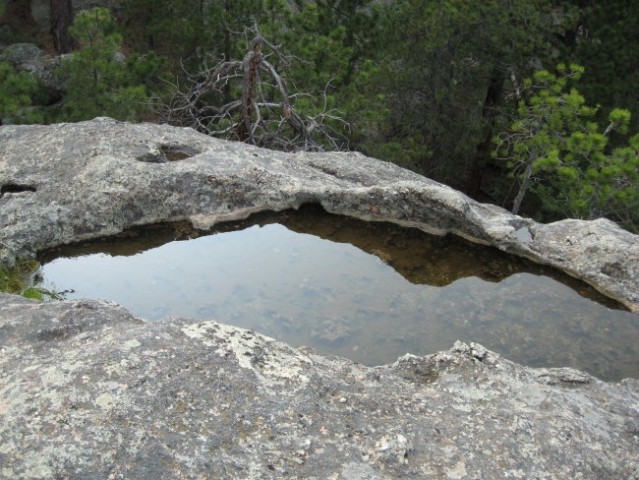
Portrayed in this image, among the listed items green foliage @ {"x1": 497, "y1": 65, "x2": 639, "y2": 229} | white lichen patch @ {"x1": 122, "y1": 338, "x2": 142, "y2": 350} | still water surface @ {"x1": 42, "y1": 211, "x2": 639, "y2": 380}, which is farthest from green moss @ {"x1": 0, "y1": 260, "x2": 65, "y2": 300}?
green foliage @ {"x1": 497, "y1": 65, "x2": 639, "y2": 229}

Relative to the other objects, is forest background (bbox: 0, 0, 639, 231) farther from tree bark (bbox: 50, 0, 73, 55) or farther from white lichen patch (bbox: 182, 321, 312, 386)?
white lichen patch (bbox: 182, 321, 312, 386)

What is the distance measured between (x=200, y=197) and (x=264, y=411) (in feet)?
11.4

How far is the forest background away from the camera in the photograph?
10977mm

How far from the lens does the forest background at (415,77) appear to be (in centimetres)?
1098

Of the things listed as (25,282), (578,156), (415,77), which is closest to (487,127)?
(415,77)

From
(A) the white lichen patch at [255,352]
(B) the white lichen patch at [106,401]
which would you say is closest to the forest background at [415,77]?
(A) the white lichen patch at [255,352]

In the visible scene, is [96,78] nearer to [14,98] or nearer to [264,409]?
Answer: [14,98]

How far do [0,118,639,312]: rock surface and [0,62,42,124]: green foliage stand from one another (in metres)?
2.91

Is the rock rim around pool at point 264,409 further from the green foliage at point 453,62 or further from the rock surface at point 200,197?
the green foliage at point 453,62

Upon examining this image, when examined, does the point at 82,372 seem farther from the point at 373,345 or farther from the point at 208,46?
the point at 208,46

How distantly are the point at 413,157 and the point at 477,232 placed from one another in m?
7.81

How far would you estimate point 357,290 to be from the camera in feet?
18.9

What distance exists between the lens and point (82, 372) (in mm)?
3547

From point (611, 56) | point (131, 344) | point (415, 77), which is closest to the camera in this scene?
point (131, 344)
